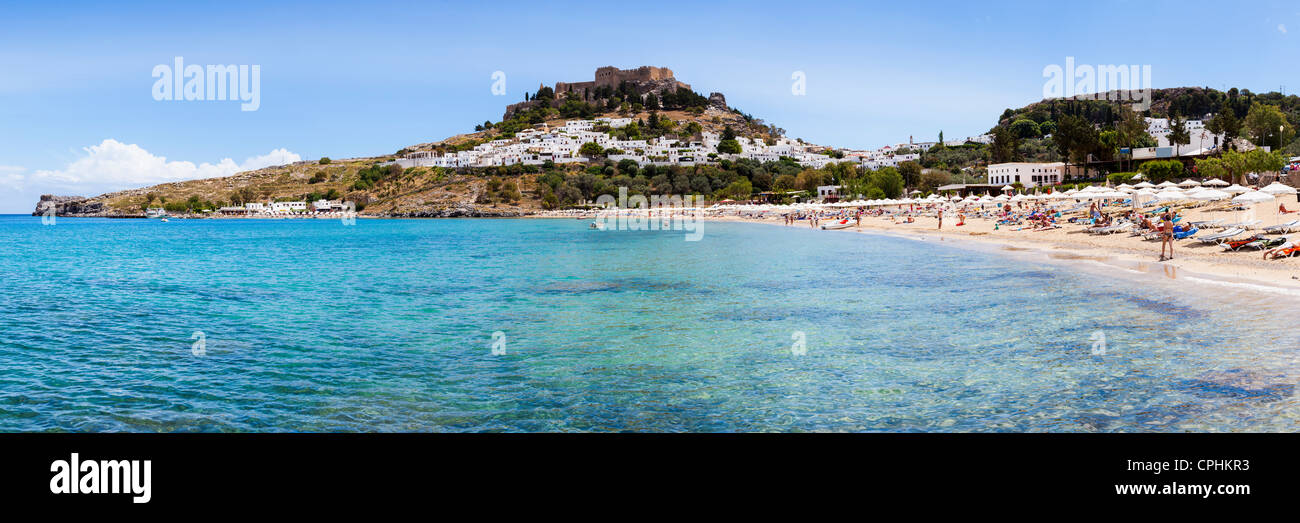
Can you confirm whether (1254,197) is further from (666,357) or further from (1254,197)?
(666,357)

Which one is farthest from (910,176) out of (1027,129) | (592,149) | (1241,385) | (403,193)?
(403,193)

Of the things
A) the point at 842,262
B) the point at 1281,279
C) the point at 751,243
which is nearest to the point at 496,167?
the point at 751,243

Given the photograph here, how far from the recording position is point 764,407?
9031mm

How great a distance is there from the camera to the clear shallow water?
8711 millimetres

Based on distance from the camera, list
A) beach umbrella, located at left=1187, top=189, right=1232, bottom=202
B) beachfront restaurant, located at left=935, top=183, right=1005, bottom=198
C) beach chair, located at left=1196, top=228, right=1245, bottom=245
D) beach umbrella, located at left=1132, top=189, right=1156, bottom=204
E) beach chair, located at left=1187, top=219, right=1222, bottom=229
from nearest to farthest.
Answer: beach chair, located at left=1196, top=228, right=1245, bottom=245, beach chair, located at left=1187, top=219, right=1222, bottom=229, beach umbrella, located at left=1187, top=189, right=1232, bottom=202, beach umbrella, located at left=1132, top=189, right=1156, bottom=204, beachfront restaurant, located at left=935, top=183, right=1005, bottom=198

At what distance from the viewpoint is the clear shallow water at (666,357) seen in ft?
28.6

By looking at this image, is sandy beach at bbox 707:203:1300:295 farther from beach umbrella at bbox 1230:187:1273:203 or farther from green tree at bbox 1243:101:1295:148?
green tree at bbox 1243:101:1295:148

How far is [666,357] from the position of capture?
1206cm

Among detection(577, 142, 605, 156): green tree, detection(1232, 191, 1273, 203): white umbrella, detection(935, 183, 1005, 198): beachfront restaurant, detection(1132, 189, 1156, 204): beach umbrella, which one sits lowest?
detection(1232, 191, 1273, 203): white umbrella

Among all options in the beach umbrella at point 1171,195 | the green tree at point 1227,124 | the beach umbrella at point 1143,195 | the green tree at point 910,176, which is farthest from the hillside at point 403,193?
the beach umbrella at point 1171,195

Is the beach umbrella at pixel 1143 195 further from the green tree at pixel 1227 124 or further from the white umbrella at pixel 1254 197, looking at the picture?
the green tree at pixel 1227 124

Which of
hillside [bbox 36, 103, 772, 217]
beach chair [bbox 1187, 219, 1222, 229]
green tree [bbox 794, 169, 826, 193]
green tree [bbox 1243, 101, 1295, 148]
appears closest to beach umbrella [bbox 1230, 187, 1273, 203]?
beach chair [bbox 1187, 219, 1222, 229]
